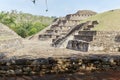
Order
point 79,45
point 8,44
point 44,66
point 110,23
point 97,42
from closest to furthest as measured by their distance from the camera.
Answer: point 44,66 < point 97,42 < point 79,45 < point 8,44 < point 110,23

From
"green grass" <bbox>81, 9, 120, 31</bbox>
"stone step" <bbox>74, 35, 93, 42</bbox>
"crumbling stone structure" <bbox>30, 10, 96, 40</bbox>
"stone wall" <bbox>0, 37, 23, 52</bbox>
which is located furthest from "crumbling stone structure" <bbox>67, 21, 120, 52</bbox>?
"crumbling stone structure" <bbox>30, 10, 96, 40</bbox>

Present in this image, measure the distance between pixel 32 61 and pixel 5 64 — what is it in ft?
2.41

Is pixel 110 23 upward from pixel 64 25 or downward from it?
downward

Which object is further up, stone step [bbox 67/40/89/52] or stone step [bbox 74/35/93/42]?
stone step [bbox 74/35/93/42]

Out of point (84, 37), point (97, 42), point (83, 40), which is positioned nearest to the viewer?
point (97, 42)

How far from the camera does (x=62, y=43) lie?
3559cm

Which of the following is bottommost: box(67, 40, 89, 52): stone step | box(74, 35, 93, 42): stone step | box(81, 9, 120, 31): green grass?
box(67, 40, 89, 52): stone step

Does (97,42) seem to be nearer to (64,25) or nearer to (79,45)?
(79,45)

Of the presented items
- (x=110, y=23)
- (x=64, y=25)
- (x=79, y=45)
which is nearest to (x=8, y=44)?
(x=79, y=45)

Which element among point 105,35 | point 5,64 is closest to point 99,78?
point 5,64

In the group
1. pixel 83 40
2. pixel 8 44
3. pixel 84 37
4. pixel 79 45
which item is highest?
pixel 84 37

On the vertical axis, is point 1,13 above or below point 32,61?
above

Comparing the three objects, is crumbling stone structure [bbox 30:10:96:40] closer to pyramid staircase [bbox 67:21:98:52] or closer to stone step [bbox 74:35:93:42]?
pyramid staircase [bbox 67:21:98:52]

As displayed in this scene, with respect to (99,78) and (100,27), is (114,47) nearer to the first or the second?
(100,27)
